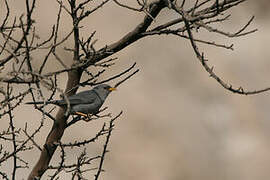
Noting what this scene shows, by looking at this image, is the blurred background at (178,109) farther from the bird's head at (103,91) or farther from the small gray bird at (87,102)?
the small gray bird at (87,102)

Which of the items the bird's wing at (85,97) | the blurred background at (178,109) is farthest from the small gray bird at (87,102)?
the blurred background at (178,109)

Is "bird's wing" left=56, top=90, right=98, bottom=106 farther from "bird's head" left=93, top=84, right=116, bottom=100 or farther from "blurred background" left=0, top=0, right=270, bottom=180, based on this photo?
"blurred background" left=0, top=0, right=270, bottom=180

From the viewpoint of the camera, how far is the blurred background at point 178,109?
76.5ft

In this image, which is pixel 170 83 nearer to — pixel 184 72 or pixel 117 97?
pixel 184 72

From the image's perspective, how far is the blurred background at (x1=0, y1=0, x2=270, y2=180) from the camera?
2331 centimetres

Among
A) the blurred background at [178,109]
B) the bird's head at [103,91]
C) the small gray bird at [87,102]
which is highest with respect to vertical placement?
the blurred background at [178,109]

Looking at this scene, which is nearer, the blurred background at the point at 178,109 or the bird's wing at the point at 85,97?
the bird's wing at the point at 85,97

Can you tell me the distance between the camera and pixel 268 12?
29.2 metres

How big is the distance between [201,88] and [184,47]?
1952 millimetres

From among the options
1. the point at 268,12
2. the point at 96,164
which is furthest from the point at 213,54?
the point at 96,164

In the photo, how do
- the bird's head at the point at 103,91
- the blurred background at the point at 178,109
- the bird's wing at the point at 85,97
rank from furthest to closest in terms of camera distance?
the blurred background at the point at 178,109 → the bird's head at the point at 103,91 → the bird's wing at the point at 85,97

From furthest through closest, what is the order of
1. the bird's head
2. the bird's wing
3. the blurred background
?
the blurred background
the bird's head
the bird's wing

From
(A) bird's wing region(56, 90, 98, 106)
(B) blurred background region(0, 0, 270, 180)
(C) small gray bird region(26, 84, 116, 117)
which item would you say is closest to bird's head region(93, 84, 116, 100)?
(C) small gray bird region(26, 84, 116, 117)

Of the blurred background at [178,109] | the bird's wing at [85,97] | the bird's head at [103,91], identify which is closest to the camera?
the bird's wing at [85,97]
